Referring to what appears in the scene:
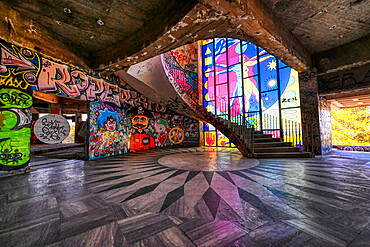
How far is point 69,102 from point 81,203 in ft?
40.8

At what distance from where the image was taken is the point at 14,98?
4.20 meters

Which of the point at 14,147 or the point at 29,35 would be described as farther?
the point at 29,35

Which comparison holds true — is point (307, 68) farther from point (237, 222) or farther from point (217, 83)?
point (237, 222)

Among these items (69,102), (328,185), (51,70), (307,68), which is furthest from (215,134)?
(69,102)

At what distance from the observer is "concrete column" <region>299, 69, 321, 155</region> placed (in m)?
6.66

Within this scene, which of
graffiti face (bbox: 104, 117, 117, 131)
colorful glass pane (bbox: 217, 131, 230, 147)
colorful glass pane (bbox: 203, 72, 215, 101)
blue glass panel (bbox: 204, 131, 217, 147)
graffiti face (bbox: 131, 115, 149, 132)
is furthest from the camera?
colorful glass pane (bbox: 203, 72, 215, 101)

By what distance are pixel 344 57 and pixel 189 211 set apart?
27.7 ft

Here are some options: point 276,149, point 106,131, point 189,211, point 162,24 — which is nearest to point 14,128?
point 106,131

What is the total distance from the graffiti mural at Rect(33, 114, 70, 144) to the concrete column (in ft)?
35.0

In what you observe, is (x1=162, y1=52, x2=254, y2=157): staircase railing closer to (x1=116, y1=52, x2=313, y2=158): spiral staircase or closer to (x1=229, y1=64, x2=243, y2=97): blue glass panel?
(x1=116, y1=52, x2=313, y2=158): spiral staircase

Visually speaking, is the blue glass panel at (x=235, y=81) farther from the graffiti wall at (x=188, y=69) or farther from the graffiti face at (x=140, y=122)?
the graffiti face at (x=140, y=122)

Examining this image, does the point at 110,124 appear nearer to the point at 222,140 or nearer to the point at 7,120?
the point at 7,120

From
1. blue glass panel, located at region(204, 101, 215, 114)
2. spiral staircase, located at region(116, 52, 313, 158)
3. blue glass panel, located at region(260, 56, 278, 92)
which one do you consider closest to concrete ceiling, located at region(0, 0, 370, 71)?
spiral staircase, located at region(116, 52, 313, 158)

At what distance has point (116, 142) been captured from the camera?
773 centimetres
